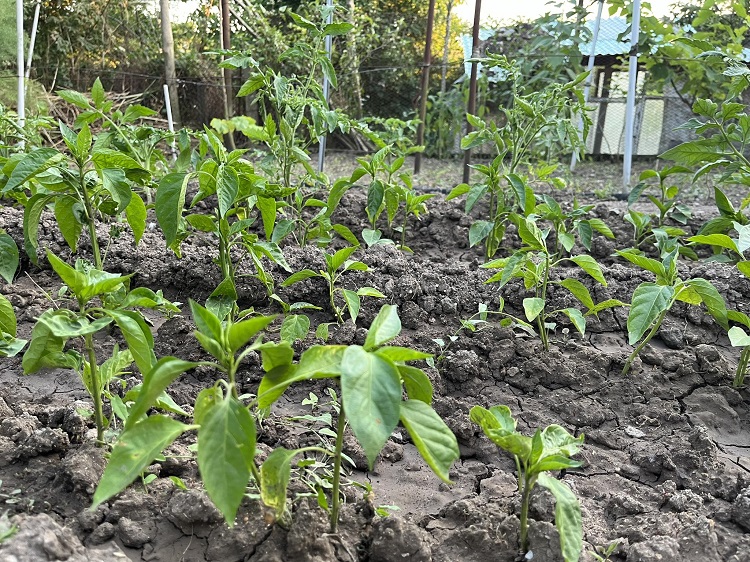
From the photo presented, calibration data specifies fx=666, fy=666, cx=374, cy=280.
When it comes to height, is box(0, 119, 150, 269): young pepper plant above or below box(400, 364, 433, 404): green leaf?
above

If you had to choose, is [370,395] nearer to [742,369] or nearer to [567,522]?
[567,522]

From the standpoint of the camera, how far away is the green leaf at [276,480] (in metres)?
1.47

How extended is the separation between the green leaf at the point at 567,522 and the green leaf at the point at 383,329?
504mm

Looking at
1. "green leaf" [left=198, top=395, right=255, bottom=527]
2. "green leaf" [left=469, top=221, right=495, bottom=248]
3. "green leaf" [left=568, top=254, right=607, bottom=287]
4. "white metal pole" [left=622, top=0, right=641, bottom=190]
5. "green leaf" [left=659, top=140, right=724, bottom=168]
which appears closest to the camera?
"green leaf" [left=198, top=395, right=255, bottom=527]

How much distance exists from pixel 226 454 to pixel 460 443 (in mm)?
1146

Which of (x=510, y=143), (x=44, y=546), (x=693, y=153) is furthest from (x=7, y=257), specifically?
(x=693, y=153)

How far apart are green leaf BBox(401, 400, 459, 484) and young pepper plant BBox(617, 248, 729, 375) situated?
97 cm

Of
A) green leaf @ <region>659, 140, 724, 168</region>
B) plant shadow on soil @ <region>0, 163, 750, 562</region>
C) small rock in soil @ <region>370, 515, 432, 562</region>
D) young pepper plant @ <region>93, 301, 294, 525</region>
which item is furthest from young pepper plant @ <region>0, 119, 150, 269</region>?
green leaf @ <region>659, 140, 724, 168</region>

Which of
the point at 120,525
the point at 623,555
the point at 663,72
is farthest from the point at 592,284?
the point at 663,72

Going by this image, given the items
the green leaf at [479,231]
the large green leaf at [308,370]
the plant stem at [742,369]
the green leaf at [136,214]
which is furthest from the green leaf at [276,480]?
the green leaf at [479,231]

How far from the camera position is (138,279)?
10.2ft

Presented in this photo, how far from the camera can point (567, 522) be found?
59.5 inches

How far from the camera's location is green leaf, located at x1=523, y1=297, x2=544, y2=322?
8.15 feet

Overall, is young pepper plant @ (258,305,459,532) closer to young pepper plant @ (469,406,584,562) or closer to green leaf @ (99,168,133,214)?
young pepper plant @ (469,406,584,562)
